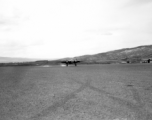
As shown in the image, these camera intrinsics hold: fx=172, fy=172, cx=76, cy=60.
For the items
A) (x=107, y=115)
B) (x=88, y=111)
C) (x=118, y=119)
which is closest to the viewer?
(x=118, y=119)

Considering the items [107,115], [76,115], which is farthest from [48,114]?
[107,115]

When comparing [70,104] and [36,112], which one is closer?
[36,112]

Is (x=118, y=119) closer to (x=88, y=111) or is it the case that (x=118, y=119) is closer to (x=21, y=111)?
(x=88, y=111)

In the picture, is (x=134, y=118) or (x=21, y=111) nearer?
(x=134, y=118)

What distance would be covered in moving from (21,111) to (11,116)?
18.1 inches

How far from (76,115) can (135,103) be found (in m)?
2.29

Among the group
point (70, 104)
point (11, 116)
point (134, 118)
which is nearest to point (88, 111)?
point (70, 104)

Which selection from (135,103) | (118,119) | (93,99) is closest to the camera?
(118,119)

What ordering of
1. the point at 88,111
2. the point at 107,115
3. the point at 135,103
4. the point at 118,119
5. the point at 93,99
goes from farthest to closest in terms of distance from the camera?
the point at 93,99, the point at 135,103, the point at 88,111, the point at 107,115, the point at 118,119

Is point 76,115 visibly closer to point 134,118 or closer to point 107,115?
point 107,115

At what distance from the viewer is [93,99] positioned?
6.74 metres

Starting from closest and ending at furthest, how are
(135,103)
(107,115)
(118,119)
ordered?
1. (118,119)
2. (107,115)
3. (135,103)

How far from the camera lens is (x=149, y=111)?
5098 mm

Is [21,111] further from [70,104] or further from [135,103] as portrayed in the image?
[135,103]
